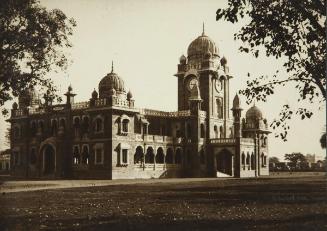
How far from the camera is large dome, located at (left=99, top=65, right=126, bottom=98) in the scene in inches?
1957

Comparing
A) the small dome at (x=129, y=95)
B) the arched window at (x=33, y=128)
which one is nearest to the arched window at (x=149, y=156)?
the small dome at (x=129, y=95)

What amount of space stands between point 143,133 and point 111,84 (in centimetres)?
668

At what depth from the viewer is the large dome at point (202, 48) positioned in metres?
58.0

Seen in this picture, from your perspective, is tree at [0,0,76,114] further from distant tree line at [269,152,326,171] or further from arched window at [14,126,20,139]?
distant tree line at [269,152,326,171]

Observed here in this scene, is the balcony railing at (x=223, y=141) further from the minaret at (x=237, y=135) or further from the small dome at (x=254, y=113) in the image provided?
the small dome at (x=254, y=113)

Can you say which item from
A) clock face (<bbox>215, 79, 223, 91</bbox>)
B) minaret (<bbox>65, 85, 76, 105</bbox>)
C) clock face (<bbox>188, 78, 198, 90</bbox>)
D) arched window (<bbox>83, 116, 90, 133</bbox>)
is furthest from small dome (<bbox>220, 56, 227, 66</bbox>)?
arched window (<bbox>83, 116, 90, 133</bbox>)

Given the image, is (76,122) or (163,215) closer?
(163,215)

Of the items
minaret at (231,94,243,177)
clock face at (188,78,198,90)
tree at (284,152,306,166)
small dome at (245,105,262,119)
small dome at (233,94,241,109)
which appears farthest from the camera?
tree at (284,152,306,166)

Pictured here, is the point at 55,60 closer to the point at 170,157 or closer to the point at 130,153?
the point at 130,153

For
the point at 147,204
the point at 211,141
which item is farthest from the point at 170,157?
the point at 147,204

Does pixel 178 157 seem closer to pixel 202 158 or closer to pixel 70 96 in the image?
pixel 202 158

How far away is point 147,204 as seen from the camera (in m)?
16.5

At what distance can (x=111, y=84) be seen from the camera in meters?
49.8

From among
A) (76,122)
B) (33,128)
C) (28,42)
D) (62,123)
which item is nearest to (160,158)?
(76,122)
